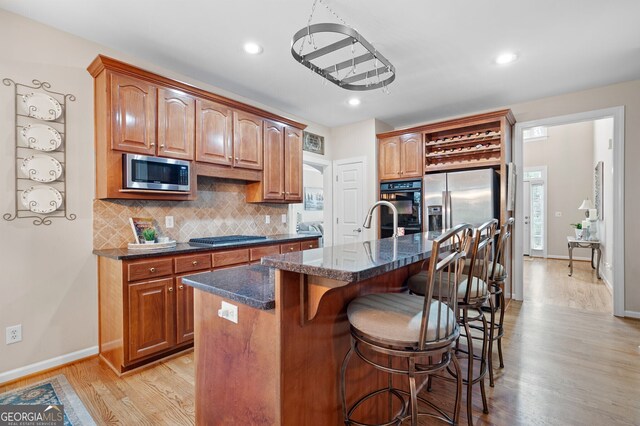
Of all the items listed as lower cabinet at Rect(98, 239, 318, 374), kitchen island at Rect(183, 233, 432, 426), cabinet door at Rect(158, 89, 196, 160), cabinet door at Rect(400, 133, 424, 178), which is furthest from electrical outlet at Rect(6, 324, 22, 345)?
cabinet door at Rect(400, 133, 424, 178)

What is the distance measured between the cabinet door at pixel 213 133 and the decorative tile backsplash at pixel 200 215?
36 cm

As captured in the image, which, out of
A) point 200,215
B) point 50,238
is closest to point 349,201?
point 200,215

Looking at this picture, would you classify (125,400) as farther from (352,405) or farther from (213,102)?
(213,102)

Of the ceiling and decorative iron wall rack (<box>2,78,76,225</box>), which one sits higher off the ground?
the ceiling

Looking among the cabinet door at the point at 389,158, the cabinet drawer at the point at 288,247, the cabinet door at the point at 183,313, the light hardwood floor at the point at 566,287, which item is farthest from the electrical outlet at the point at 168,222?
the light hardwood floor at the point at 566,287

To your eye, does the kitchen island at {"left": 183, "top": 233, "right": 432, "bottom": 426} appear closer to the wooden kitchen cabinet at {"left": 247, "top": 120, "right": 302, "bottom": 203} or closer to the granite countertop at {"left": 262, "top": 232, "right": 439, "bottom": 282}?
the granite countertop at {"left": 262, "top": 232, "right": 439, "bottom": 282}

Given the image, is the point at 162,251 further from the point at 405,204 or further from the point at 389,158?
the point at 389,158

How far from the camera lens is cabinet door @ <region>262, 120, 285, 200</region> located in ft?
12.0

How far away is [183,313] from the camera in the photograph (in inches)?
102

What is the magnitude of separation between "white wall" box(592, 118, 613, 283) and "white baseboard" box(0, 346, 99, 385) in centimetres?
627

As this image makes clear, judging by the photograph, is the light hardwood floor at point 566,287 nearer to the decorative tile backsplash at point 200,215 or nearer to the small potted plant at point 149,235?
the decorative tile backsplash at point 200,215

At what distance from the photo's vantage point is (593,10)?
87.5 inches

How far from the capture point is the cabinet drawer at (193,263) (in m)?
2.55

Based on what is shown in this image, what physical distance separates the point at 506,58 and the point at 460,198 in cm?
165
